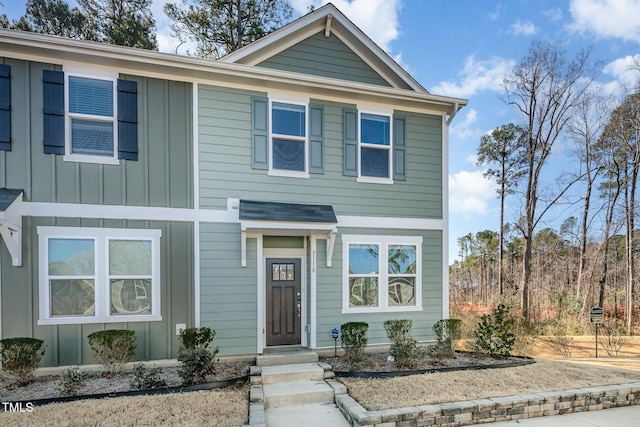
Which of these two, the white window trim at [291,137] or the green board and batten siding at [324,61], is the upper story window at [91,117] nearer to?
the white window trim at [291,137]

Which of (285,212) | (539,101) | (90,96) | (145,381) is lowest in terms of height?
(145,381)

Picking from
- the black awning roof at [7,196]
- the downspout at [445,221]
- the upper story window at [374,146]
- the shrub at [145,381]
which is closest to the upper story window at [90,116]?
the black awning roof at [7,196]

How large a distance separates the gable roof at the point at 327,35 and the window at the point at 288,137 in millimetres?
1178

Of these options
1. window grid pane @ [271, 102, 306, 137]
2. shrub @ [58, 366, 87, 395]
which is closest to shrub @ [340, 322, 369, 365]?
window grid pane @ [271, 102, 306, 137]

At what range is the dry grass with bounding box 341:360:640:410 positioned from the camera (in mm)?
4391

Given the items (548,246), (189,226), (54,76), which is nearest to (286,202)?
(189,226)

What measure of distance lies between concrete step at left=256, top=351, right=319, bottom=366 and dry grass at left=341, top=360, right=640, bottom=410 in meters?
0.89

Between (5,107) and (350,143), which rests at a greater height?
(5,107)

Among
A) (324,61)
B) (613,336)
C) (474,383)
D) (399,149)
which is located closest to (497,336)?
(474,383)

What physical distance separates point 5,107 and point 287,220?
485 centimetres

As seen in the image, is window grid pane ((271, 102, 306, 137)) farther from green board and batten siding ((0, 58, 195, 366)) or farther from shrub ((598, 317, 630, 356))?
shrub ((598, 317, 630, 356))

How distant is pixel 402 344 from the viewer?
5.86 meters

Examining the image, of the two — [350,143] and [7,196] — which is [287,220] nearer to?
[350,143]

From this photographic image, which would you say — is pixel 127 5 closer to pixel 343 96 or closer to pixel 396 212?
pixel 343 96
